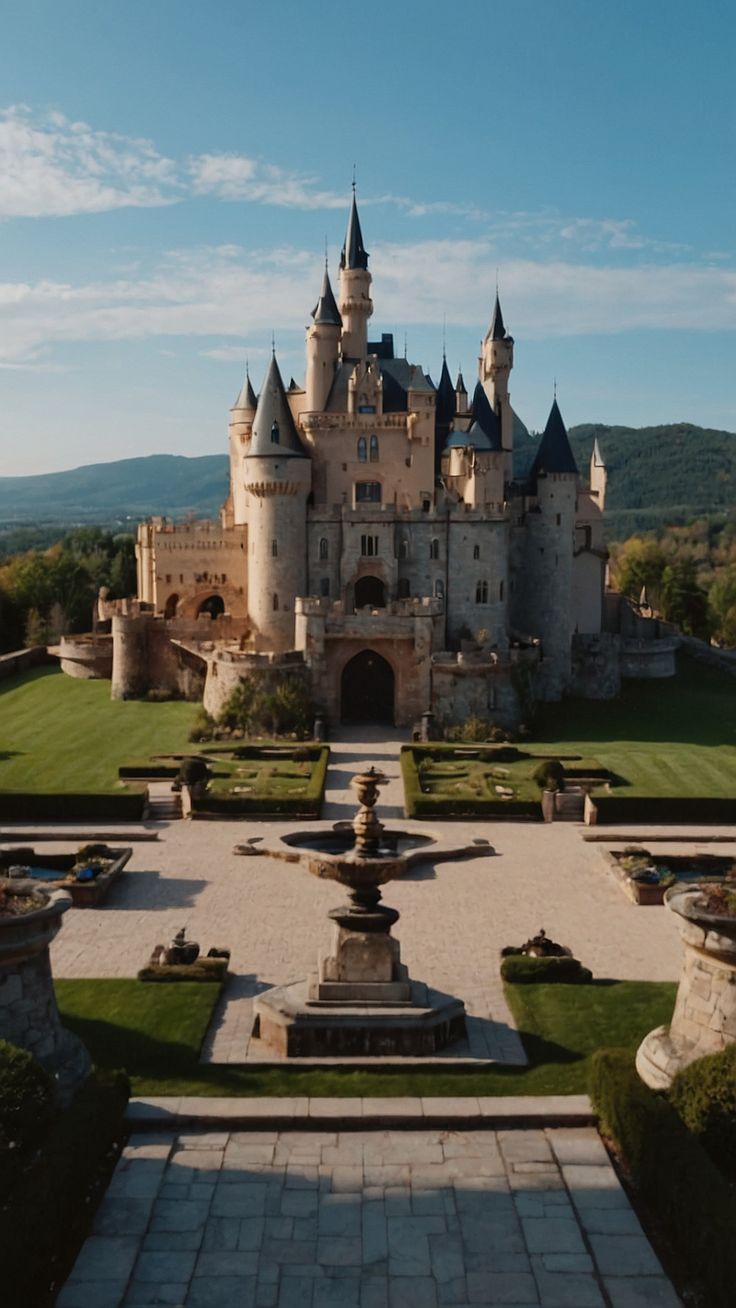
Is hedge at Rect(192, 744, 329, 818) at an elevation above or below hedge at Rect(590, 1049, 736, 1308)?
below

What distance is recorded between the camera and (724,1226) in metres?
13.8

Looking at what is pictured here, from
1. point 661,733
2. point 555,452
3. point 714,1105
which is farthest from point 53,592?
point 714,1105

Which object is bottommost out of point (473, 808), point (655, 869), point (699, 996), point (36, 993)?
point (473, 808)

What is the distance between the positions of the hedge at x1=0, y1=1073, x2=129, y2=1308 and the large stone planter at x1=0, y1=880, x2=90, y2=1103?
28.5 inches

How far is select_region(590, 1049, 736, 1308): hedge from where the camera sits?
1357 centimetres

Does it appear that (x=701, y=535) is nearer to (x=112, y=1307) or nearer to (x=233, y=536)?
(x=233, y=536)

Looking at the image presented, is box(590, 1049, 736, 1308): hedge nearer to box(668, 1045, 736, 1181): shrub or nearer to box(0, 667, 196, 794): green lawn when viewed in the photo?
box(668, 1045, 736, 1181): shrub

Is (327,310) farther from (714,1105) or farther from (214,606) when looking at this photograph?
(714,1105)

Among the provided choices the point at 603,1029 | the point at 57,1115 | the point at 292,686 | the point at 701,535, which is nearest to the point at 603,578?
the point at 292,686

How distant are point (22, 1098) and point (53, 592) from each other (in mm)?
79354

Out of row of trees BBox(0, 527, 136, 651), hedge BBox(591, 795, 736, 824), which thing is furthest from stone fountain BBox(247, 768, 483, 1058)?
row of trees BBox(0, 527, 136, 651)

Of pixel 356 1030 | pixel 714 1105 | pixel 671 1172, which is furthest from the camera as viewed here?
pixel 356 1030

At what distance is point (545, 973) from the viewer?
81.6 feet

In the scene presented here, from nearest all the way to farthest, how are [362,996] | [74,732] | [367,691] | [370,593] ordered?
[362,996]
[74,732]
[367,691]
[370,593]
